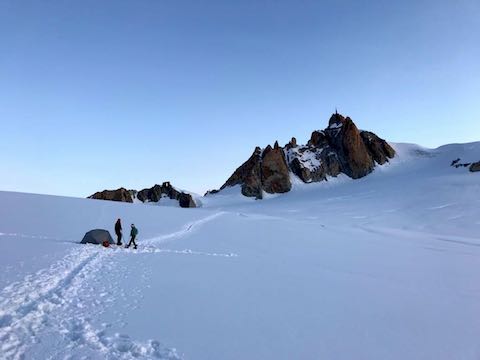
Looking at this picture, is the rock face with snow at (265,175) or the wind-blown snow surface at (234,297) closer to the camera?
the wind-blown snow surface at (234,297)

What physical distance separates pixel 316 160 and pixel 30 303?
96822mm

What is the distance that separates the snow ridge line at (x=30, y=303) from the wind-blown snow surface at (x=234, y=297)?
39mm

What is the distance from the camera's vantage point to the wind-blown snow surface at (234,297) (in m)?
7.54

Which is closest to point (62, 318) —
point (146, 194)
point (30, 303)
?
point (30, 303)

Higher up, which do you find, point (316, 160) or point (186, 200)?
point (316, 160)

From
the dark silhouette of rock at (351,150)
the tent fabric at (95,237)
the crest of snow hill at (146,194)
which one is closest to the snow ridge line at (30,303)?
the tent fabric at (95,237)

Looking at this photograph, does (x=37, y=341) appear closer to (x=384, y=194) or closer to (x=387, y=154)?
(x=384, y=194)

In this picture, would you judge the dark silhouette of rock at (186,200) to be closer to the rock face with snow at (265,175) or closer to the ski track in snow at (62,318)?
the rock face with snow at (265,175)

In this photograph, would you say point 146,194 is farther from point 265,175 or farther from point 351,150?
point 351,150

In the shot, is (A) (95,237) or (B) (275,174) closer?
(A) (95,237)

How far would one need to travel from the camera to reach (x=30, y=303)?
30.7 ft

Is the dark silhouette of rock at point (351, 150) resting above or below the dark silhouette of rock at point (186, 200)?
above

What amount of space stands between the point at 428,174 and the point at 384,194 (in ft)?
64.1

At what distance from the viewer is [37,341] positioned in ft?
23.5
